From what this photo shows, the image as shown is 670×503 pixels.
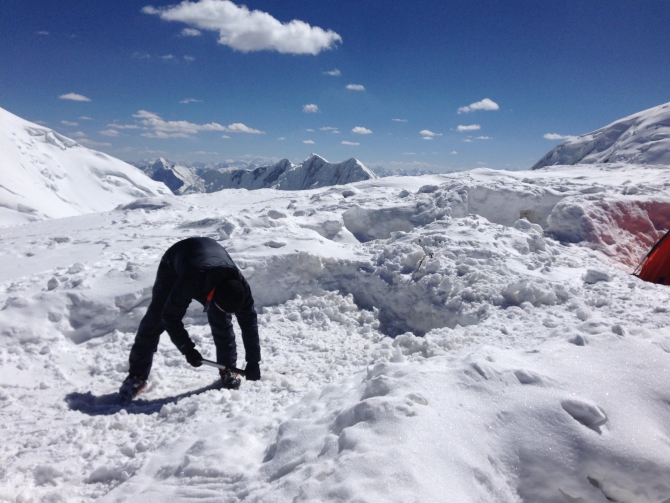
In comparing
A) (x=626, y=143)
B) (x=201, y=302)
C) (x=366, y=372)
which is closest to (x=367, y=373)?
(x=366, y=372)

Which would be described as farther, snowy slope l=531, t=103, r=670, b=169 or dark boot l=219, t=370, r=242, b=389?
snowy slope l=531, t=103, r=670, b=169

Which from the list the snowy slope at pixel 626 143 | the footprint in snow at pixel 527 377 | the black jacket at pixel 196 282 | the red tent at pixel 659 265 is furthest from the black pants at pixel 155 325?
the snowy slope at pixel 626 143

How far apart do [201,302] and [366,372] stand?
157 cm

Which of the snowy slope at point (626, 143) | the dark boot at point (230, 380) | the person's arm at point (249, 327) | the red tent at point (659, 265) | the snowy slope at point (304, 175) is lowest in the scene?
the dark boot at point (230, 380)

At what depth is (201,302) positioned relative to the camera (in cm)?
335

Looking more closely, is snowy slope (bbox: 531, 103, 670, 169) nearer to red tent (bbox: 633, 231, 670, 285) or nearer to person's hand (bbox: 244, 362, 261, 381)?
red tent (bbox: 633, 231, 670, 285)

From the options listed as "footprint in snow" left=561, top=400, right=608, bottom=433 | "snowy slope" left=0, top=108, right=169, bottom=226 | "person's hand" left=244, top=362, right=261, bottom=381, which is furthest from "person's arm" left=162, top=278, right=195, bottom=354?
"snowy slope" left=0, top=108, right=169, bottom=226

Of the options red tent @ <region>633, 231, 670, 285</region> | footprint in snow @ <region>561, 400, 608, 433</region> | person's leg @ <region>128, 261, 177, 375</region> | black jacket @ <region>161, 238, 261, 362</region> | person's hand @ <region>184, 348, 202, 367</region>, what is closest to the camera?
footprint in snow @ <region>561, 400, 608, 433</region>

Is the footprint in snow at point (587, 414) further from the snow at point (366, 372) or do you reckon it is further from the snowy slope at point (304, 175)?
the snowy slope at point (304, 175)

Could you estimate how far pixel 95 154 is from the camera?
38688mm

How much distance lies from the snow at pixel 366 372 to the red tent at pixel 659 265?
0.50 m

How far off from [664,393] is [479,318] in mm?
2029

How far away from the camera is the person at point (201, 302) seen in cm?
329

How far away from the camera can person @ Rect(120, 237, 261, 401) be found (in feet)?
10.8
